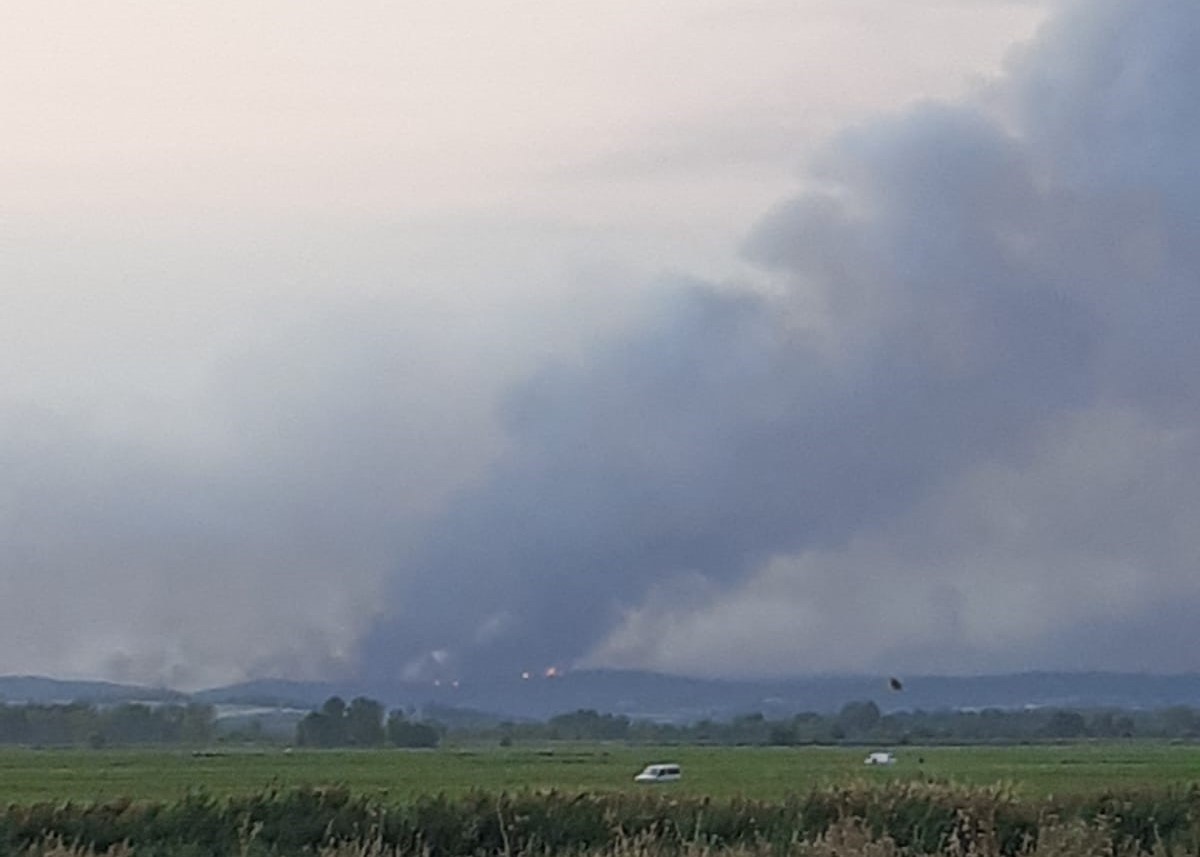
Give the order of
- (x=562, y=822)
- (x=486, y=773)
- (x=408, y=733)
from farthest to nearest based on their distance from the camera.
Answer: (x=408, y=733) → (x=486, y=773) → (x=562, y=822)

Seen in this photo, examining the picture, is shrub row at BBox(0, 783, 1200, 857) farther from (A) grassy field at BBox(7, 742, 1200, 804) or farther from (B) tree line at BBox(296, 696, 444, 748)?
(B) tree line at BBox(296, 696, 444, 748)

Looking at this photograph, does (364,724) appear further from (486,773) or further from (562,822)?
(562,822)

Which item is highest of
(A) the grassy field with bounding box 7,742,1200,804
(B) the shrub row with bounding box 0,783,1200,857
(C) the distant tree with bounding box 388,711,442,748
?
(C) the distant tree with bounding box 388,711,442,748

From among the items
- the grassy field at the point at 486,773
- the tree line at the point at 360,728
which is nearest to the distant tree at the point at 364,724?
the tree line at the point at 360,728

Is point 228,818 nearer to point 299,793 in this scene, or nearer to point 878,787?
point 299,793

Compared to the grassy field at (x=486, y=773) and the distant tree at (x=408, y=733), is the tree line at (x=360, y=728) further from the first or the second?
the grassy field at (x=486, y=773)

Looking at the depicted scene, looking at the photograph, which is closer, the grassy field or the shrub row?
the shrub row

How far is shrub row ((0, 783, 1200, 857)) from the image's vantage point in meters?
22.6

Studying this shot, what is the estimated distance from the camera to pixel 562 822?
24.8 m

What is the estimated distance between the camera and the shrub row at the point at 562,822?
74.0ft

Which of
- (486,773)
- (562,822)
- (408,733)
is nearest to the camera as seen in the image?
(562,822)

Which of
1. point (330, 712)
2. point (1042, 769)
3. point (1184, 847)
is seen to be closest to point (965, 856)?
point (1184, 847)

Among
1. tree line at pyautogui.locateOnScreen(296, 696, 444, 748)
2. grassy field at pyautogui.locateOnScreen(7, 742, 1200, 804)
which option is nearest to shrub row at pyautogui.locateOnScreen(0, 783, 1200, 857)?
grassy field at pyautogui.locateOnScreen(7, 742, 1200, 804)

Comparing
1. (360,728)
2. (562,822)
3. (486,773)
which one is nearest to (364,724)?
(360,728)
